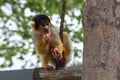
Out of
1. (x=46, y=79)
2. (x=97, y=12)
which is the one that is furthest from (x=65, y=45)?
(x=97, y=12)

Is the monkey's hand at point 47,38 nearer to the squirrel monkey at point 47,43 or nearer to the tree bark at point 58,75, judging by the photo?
the squirrel monkey at point 47,43

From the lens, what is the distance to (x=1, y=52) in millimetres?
7262

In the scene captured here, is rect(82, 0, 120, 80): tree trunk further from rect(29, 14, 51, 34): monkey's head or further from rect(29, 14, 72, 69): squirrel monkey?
rect(29, 14, 51, 34): monkey's head

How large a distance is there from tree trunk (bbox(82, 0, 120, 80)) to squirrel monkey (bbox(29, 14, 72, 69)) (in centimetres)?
122

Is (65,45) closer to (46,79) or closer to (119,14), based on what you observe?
(46,79)

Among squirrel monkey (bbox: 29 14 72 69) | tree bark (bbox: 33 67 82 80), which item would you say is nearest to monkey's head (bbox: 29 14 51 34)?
squirrel monkey (bbox: 29 14 72 69)

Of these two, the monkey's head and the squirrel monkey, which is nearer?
the squirrel monkey

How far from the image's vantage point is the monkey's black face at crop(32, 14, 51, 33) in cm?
320

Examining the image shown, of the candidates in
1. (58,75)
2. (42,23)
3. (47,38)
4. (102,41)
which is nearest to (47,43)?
(47,38)

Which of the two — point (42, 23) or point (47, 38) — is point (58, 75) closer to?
point (47, 38)

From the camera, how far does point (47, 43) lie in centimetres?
307

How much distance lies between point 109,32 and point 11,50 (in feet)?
18.6

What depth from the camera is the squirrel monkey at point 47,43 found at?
3.05m

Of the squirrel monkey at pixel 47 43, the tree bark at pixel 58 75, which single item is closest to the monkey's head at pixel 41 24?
the squirrel monkey at pixel 47 43
